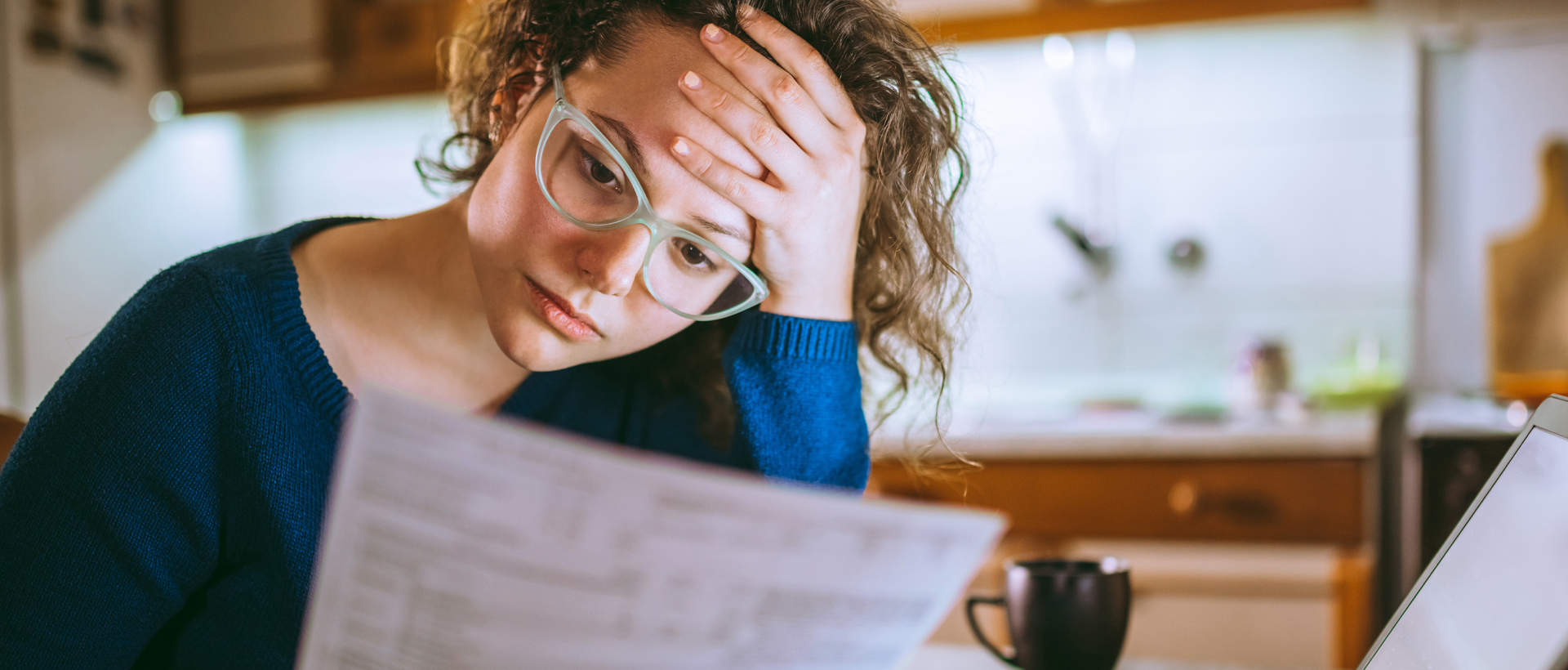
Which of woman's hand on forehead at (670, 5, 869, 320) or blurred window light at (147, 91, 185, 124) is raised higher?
woman's hand on forehead at (670, 5, 869, 320)

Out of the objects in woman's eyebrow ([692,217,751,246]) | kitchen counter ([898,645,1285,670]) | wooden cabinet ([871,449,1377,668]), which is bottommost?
wooden cabinet ([871,449,1377,668])

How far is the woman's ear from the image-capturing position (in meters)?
0.77

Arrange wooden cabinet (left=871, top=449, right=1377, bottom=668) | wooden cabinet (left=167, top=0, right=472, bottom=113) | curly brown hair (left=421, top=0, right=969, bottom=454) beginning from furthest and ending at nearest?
wooden cabinet (left=167, top=0, right=472, bottom=113) < wooden cabinet (left=871, top=449, right=1377, bottom=668) < curly brown hair (left=421, top=0, right=969, bottom=454)

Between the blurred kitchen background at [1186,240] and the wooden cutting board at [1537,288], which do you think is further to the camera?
the wooden cutting board at [1537,288]

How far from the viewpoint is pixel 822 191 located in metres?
0.73

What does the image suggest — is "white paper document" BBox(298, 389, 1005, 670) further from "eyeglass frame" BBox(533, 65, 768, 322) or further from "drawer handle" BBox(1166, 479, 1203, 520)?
"drawer handle" BBox(1166, 479, 1203, 520)

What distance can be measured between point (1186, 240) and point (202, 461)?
6.80 ft

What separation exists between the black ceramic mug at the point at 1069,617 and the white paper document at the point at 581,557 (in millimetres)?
266

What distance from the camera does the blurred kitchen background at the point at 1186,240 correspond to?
1732 mm

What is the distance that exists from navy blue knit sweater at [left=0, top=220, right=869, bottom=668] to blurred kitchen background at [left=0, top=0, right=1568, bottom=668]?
96 cm

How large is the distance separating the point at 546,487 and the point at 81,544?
43 cm

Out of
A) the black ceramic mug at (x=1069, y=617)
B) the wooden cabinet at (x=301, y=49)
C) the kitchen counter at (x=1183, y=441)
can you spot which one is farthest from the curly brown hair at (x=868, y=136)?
the wooden cabinet at (x=301, y=49)

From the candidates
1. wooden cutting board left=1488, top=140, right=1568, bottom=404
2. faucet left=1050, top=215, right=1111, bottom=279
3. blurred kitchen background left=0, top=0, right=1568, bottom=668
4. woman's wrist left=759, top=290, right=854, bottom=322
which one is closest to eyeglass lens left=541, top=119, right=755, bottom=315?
woman's wrist left=759, top=290, right=854, bottom=322

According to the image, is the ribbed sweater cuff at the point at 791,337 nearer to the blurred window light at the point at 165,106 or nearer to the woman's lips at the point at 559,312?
the woman's lips at the point at 559,312
